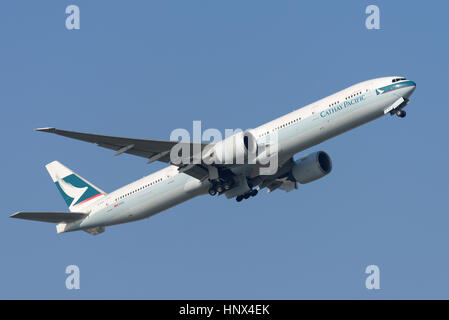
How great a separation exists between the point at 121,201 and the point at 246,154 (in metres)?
9.87

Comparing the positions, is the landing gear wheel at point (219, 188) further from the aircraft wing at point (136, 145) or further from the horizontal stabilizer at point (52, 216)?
the horizontal stabilizer at point (52, 216)

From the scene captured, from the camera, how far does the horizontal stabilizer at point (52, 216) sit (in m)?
46.8

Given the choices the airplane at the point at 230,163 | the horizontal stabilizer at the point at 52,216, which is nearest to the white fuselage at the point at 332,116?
the airplane at the point at 230,163

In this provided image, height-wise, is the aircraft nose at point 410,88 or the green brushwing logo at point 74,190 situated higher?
the aircraft nose at point 410,88

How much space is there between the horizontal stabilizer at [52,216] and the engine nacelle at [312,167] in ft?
46.9

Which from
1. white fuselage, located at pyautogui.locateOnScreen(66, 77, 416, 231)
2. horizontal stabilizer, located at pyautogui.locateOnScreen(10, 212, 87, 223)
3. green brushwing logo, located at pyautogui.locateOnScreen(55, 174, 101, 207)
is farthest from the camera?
green brushwing logo, located at pyautogui.locateOnScreen(55, 174, 101, 207)

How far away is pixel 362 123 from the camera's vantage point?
4247cm

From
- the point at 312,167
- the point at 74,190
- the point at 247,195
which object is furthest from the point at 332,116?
the point at 74,190

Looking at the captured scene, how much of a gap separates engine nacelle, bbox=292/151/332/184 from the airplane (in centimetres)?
6

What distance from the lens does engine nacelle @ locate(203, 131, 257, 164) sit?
1692 inches

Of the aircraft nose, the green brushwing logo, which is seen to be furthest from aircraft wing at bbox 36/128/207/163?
the aircraft nose

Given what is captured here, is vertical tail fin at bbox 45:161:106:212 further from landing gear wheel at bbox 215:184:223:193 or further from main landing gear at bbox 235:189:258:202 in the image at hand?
main landing gear at bbox 235:189:258:202

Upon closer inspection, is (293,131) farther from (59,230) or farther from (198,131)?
(59,230)
